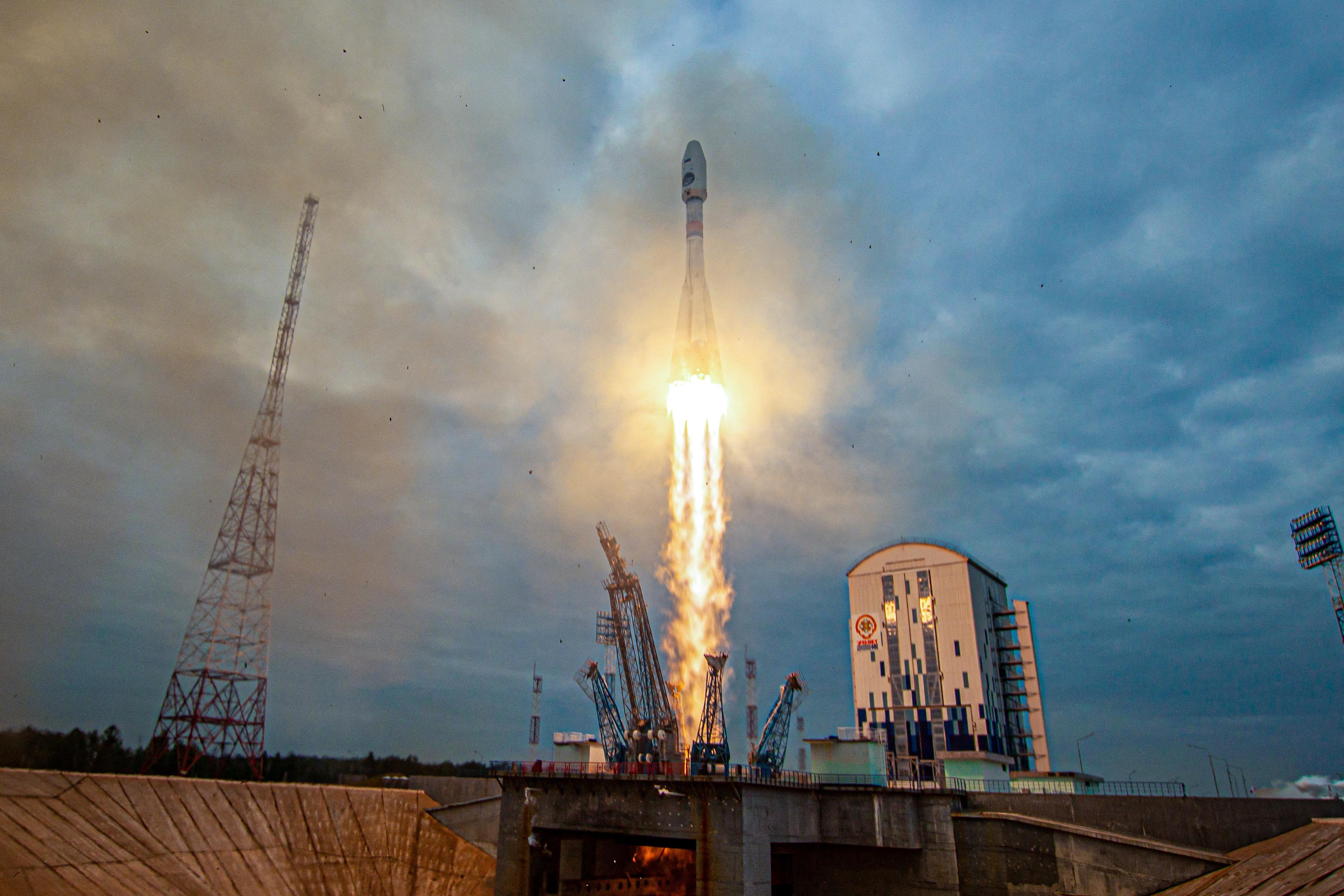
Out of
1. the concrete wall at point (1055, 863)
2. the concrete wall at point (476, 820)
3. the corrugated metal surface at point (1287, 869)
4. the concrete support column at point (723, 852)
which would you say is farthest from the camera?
the concrete wall at point (476, 820)

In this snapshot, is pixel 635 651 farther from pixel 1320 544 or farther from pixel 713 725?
pixel 1320 544

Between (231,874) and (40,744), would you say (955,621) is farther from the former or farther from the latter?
(40,744)

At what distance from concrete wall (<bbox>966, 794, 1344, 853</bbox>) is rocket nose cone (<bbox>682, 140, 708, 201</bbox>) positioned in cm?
4507

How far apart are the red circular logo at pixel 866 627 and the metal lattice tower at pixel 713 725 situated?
32230 millimetres

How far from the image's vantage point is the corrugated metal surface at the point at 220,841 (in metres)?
30.7

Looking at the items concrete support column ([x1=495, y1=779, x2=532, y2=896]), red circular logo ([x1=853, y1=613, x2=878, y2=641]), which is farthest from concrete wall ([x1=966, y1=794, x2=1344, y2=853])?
red circular logo ([x1=853, y1=613, x2=878, y2=641])

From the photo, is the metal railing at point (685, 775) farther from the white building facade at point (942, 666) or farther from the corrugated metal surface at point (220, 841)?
the white building facade at point (942, 666)

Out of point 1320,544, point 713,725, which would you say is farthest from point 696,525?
point 1320,544

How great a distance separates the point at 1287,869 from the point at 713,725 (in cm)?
2908

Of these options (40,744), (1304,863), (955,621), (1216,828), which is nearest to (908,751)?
(955,621)

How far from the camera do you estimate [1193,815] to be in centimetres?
3575

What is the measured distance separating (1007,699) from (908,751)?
16.6 metres

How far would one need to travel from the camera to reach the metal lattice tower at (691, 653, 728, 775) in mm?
47188

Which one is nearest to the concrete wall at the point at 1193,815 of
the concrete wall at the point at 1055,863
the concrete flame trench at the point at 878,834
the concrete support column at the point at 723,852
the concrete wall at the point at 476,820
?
the concrete flame trench at the point at 878,834
